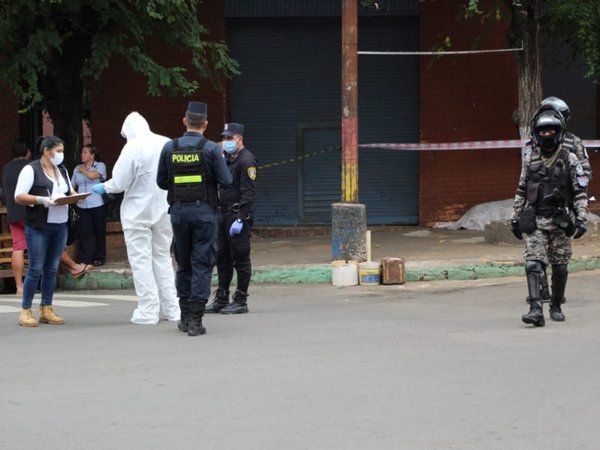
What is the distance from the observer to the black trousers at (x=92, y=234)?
15.2 meters

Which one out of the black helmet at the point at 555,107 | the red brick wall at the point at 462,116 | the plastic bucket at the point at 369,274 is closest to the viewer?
the black helmet at the point at 555,107

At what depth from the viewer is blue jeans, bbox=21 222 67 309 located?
10156 millimetres

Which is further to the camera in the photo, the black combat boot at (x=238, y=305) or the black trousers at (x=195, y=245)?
the black combat boot at (x=238, y=305)

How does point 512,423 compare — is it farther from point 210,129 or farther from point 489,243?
point 210,129

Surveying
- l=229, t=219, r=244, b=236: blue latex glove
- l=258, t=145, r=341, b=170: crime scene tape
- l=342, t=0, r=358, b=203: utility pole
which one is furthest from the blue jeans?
l=258, t=145, r=341, b=170: crime scene tape

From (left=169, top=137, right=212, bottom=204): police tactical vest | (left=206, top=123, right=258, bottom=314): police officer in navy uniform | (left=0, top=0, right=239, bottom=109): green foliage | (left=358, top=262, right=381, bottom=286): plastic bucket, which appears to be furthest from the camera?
(left=0, top=0, right=239, bottom=109): green foliage

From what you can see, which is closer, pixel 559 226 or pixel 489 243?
pixel 559 226

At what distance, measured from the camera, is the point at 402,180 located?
64.1 ft

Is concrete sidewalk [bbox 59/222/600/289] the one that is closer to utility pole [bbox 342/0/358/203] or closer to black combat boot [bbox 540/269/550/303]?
utility pole [bbox 342/0/358/203]

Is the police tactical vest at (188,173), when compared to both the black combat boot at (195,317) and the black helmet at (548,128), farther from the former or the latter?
the black helmet at (548,128)

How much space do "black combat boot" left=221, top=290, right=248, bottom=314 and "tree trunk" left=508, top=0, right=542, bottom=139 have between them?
6.33 metres

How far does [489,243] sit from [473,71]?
4.01 m

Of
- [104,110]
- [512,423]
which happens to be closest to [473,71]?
[104,110]

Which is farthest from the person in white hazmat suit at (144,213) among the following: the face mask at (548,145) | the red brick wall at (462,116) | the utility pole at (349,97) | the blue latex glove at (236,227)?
the red brick wall at (462,116)
